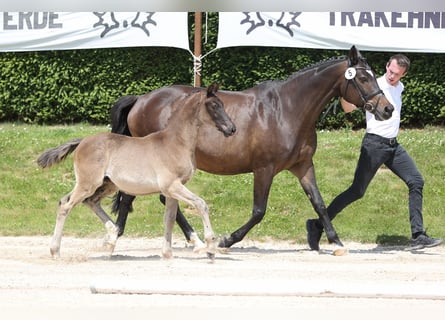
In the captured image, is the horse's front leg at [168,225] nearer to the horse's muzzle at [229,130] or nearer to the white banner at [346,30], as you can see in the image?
the horse's muzzle at [229,130]

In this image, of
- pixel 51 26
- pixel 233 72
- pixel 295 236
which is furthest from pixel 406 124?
pixel 51 26

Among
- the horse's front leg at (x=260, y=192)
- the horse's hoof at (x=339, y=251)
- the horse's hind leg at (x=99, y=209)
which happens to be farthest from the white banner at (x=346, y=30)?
the horse's hind leg at (x=99, y=209)

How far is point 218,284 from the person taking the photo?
504cm

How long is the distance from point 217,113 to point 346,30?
6.34 meters

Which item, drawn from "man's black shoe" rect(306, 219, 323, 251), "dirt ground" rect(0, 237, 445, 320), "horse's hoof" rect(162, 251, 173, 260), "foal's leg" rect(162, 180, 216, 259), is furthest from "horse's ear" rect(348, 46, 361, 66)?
"horse's hoof" rect(162, 251, 173, 260)

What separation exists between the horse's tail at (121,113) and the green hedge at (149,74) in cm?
479

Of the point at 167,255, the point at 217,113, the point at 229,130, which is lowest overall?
the point at 167,255

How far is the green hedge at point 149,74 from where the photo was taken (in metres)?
13.2

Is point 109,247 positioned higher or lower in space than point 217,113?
lower

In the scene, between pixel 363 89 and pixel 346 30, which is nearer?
pixel 363 89

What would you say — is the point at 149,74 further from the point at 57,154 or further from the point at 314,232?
the point at 57,154

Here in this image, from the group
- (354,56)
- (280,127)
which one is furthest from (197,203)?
(354,56)

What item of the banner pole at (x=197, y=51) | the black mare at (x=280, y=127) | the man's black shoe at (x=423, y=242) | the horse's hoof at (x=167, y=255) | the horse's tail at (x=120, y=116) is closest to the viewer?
the horse's hoof at (x=167, y=255)

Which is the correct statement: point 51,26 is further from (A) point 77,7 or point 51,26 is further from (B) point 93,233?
(A) point 77,7
